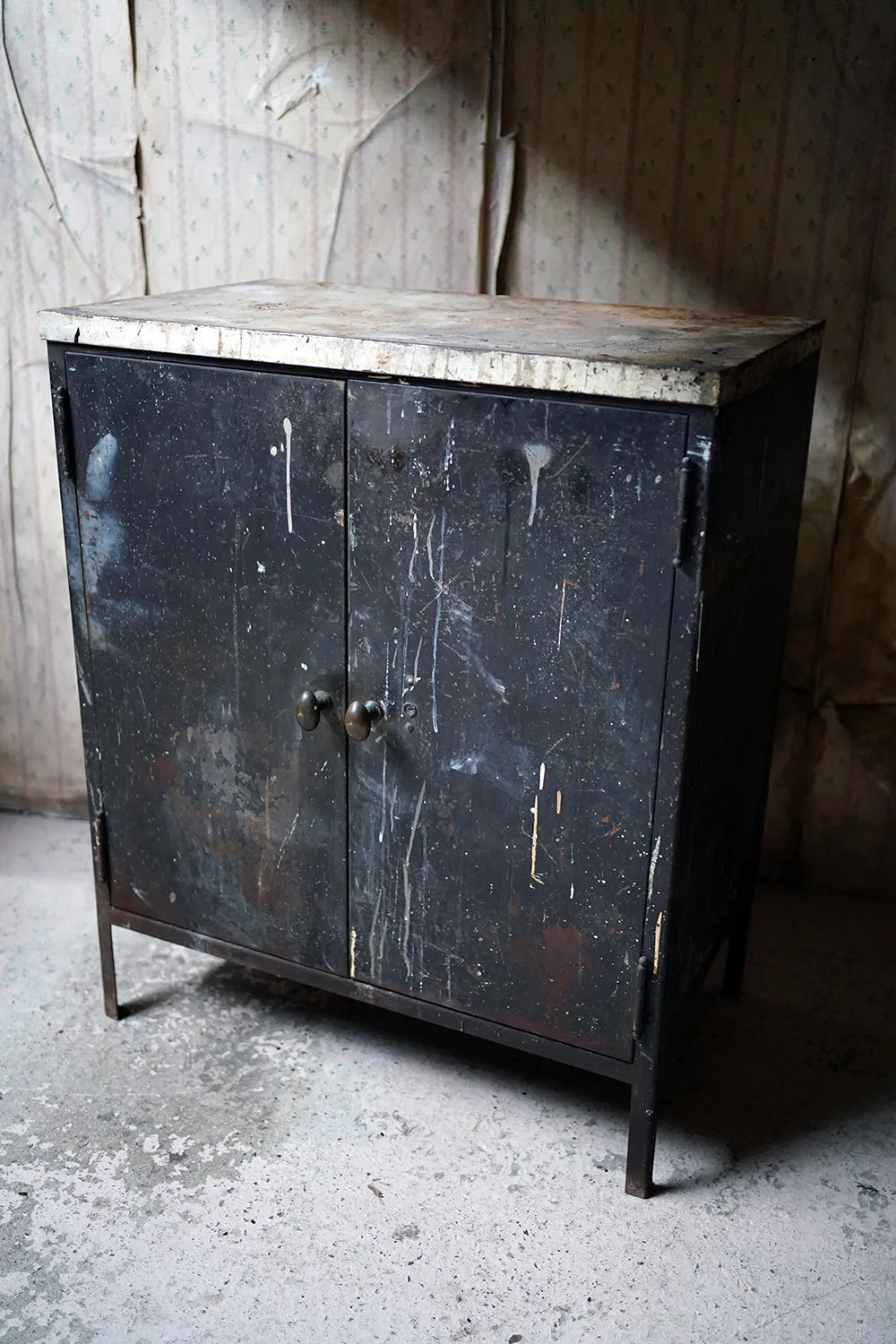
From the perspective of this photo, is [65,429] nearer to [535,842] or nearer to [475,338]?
[475,338]

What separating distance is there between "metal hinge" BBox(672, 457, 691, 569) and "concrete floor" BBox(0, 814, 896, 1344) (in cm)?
98

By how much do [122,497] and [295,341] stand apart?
0.41 meters

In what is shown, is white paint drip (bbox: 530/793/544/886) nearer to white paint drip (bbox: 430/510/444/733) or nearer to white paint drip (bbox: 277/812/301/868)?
white paint drip (bbox: 430/510/444/733)

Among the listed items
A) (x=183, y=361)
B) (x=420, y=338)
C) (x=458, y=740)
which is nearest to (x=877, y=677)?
(x=458, y=740)

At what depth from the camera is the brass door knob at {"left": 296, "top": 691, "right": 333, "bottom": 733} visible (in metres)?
1.85

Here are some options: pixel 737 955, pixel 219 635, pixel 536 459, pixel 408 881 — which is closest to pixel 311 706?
pixel 219 635

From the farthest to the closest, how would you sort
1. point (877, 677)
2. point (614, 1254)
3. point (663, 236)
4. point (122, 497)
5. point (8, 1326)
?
point (877, 677) < point (663, 236) < point (122, 497) < point (614, 1254) < point (8, 1326)

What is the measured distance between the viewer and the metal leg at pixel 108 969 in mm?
2213

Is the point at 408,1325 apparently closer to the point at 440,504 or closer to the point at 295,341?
the point at 440,504

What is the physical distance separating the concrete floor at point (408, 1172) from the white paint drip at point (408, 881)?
0.30 metres

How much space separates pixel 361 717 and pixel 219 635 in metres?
0.27

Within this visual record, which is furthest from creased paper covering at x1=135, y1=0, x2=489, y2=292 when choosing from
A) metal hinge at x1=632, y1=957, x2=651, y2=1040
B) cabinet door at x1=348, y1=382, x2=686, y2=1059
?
metal hinge at x1=632, y1=957, x2=651, y2=1040

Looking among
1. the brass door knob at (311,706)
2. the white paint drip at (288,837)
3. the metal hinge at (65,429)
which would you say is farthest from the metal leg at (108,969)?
the metal hinge at (65,429)

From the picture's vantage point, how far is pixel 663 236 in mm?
2359
